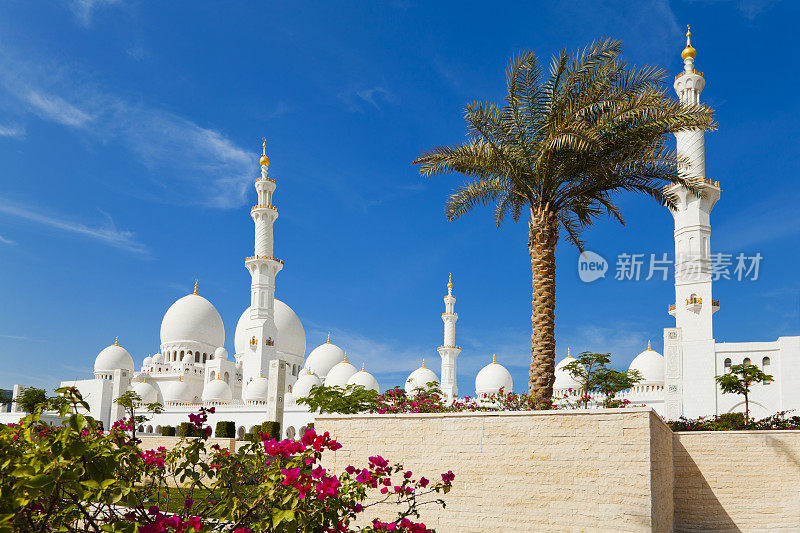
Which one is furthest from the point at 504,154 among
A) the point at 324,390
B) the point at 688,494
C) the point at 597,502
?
the point at 324,390

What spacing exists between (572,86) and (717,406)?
74.7ft

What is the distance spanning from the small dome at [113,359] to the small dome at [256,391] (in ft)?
51.0

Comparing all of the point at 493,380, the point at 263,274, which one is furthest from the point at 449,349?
the point at 263,274

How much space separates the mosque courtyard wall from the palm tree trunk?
235 cm

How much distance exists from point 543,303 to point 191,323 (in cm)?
4478

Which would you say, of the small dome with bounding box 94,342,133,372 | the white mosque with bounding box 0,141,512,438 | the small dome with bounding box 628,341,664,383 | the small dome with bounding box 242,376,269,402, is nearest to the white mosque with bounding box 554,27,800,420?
→ the small dome with bounding box 628,341,664,383

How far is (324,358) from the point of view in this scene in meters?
55.2

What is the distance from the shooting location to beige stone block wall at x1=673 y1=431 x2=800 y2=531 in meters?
12.9

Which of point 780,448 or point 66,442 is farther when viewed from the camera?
point 780,448

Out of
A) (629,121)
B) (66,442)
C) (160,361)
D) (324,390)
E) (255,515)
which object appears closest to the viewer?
(66,442)

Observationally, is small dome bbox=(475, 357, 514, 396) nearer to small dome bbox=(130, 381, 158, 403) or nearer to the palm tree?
small dome bbox=(130, 381, 158, 403)

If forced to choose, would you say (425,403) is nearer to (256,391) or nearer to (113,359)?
(256,391)

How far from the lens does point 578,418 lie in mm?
9203

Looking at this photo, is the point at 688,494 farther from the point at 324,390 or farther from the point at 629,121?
the point at 324,390
